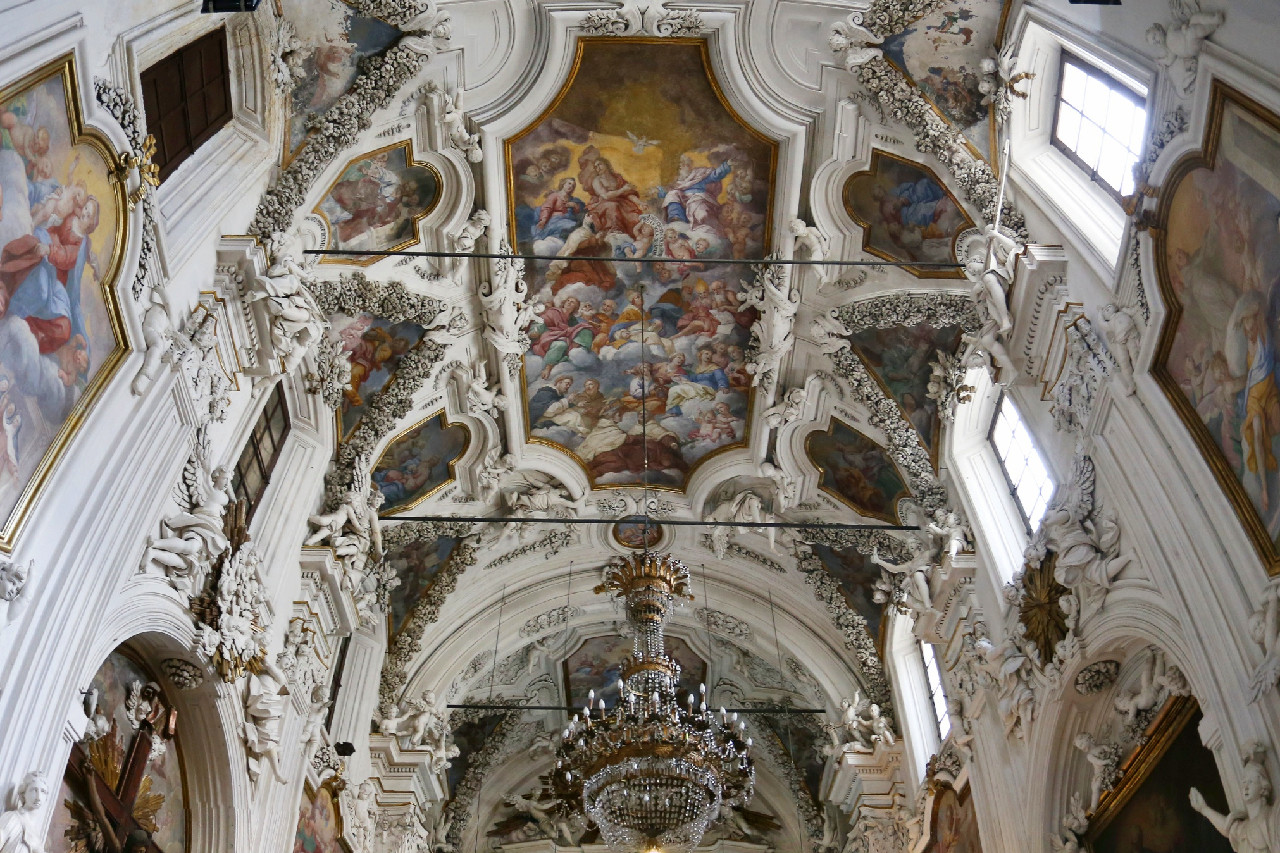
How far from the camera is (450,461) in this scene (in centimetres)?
1538

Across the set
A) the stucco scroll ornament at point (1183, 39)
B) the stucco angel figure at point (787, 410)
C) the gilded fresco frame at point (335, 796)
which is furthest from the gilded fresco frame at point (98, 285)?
the stucco angel figure at point (787, 410)

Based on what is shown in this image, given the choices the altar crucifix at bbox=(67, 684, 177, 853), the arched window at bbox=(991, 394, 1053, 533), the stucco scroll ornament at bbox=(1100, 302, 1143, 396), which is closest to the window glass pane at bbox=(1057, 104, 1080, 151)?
the stucco scroll ornament at bbox=(1100, 302, 1143, 396)

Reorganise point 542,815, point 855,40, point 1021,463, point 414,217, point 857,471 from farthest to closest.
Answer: point 542,815, point 857,471, point 414,217, point 1021,463, point 855,40

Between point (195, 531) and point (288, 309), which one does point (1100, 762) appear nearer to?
point (195, 531)

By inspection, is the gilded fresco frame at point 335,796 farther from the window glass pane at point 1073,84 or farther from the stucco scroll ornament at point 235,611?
the window glass pane at point 1073,84

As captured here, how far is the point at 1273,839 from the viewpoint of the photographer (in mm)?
6285

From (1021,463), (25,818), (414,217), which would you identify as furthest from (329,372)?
(1021,463)

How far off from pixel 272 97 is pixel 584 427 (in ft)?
23.7

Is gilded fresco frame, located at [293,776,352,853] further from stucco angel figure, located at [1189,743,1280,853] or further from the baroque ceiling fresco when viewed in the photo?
stucco angel figure, located at [1189,743,1280,853]

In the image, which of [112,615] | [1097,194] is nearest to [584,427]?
[1097,194]

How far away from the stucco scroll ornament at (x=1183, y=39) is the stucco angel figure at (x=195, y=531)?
7611 millimetres

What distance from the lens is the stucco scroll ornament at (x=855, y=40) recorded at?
439 inches

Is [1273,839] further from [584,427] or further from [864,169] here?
[584,427]

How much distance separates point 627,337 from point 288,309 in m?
5.80
